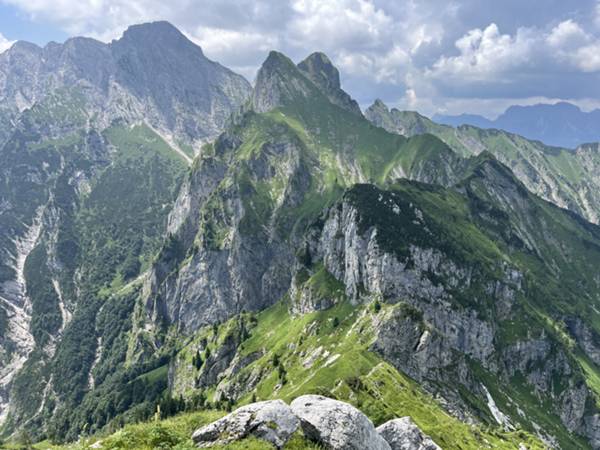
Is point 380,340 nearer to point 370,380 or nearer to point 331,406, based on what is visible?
point 370,380

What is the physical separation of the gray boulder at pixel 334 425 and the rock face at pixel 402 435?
56.9 feet

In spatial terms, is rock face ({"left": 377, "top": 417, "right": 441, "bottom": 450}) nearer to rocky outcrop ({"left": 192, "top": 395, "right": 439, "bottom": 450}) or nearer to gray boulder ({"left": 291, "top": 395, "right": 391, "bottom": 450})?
gray boulder ({"left": 291, "top": 395, "right": 391, "bottom": 450})

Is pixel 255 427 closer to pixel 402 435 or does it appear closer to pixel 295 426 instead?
pixel 295 426

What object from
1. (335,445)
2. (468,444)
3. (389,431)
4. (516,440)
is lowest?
(516,440)

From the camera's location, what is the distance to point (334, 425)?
40.1 meters

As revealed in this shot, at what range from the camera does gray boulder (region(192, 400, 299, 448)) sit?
126ft

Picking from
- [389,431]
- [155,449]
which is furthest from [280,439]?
[389,431]

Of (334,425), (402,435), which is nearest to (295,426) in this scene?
(334,425)

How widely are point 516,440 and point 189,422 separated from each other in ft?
515

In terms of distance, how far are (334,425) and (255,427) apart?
6.47m

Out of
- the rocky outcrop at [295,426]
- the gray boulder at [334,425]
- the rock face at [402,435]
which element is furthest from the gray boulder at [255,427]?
the rock face at [402,435]

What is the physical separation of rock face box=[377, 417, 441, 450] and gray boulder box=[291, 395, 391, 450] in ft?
56.9

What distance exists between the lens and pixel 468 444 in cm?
14175

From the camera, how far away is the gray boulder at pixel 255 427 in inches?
1507
